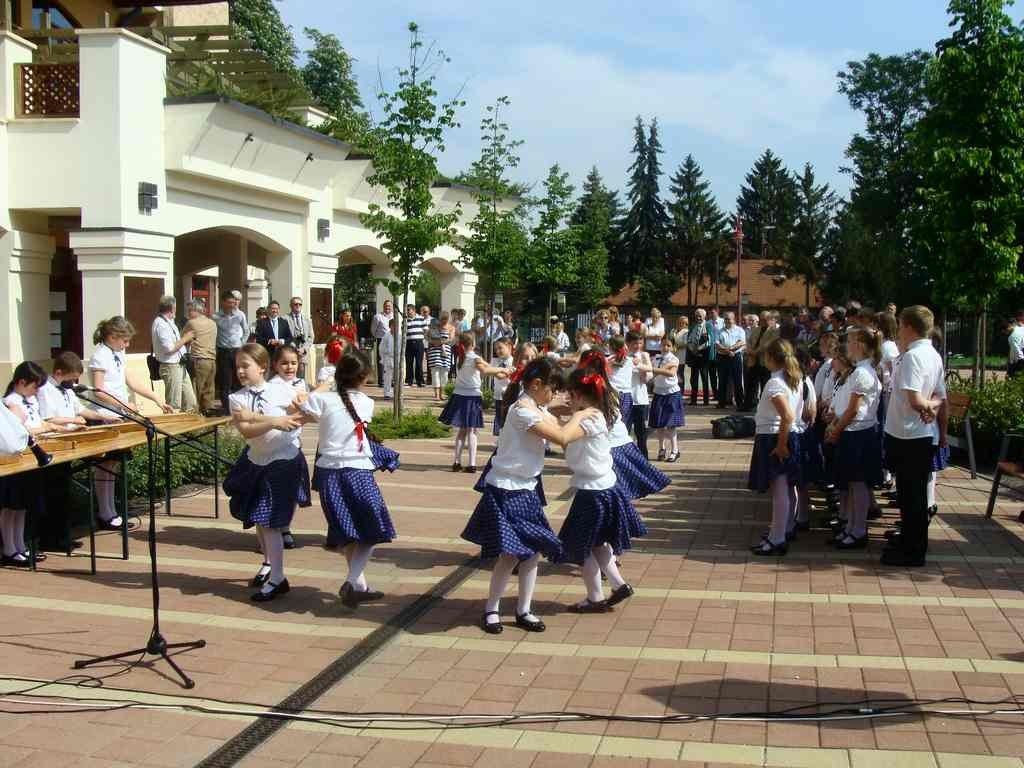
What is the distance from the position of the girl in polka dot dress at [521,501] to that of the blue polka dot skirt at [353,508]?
2.06ft

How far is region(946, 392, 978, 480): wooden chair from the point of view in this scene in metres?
10.2

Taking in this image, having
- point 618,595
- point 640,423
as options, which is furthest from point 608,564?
point 640,423

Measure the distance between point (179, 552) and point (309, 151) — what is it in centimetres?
1256

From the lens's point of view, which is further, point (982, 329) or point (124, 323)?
point (982, 329)

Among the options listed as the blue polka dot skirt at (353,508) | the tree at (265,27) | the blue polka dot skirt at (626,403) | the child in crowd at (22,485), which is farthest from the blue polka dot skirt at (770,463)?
the tree at (265,27)

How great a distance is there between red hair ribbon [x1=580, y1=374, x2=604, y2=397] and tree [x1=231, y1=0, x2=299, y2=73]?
103 ft

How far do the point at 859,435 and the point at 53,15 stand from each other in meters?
18.8

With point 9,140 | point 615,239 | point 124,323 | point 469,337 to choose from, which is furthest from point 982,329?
point 615,239

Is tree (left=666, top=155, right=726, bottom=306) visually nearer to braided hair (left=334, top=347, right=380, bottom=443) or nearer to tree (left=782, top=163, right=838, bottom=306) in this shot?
tree (left=782, top=163, right=838, bottom=306)

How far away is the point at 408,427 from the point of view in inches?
630

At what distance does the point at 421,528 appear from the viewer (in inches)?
371

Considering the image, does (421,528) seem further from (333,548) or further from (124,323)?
(124,323)

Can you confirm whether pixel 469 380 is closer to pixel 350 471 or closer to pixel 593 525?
pixel 350 471

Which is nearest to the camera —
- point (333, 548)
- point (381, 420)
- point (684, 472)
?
point (333, 548)
